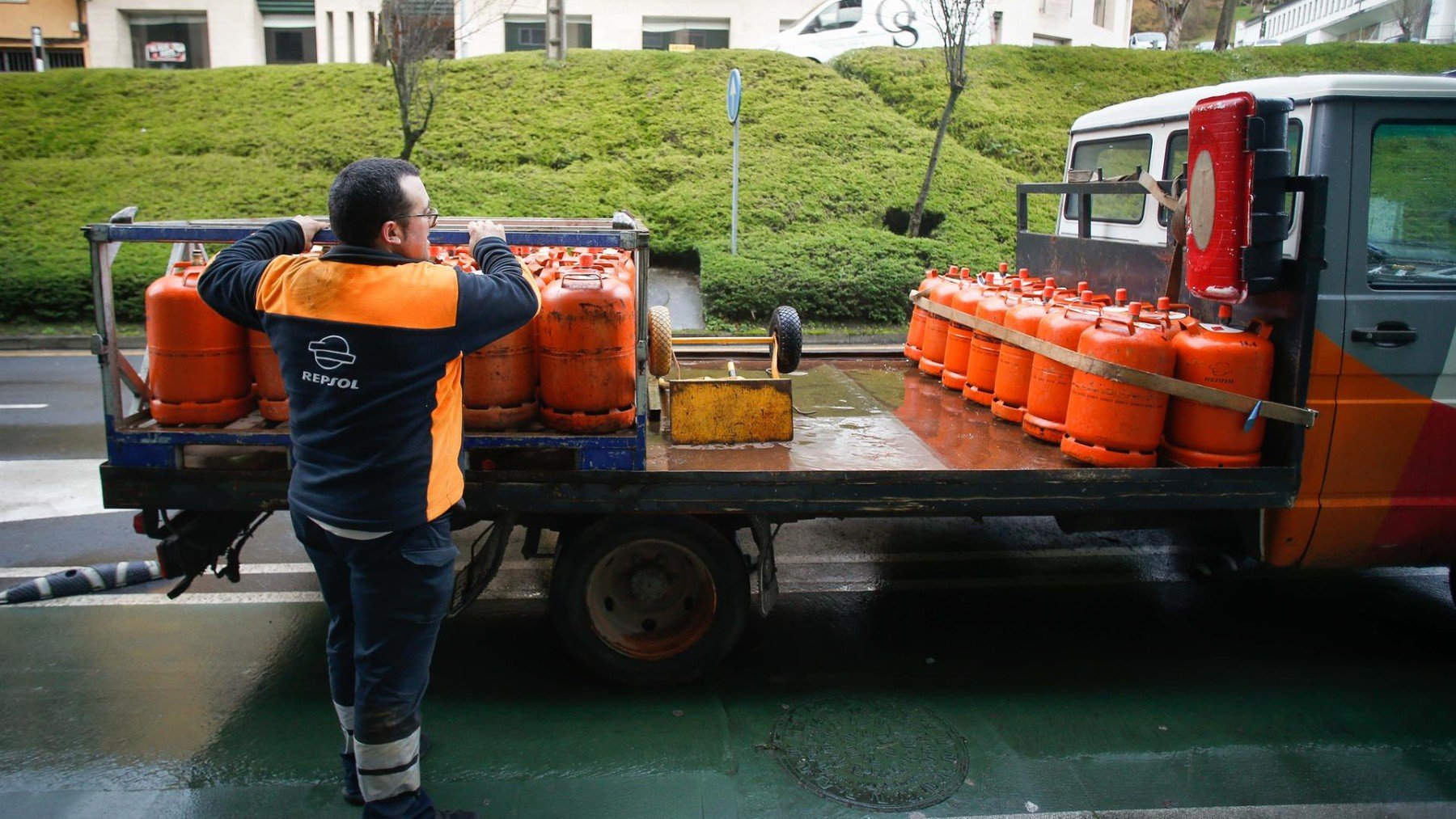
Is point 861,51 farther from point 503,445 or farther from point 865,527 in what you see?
point 503,445

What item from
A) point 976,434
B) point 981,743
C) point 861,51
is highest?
point 861,51

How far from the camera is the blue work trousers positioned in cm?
286

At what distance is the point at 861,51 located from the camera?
21422 millimetres

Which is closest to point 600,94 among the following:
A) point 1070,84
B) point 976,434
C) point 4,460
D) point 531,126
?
point 531,126

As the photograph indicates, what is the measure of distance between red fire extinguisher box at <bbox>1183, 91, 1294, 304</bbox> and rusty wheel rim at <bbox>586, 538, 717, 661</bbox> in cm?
237

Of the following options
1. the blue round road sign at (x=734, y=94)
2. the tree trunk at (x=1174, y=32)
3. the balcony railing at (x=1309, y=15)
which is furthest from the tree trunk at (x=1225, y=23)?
the balcony railing at (x=1309, y=15)

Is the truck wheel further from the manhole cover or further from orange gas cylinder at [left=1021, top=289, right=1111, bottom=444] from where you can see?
orange gas cylinder at [left=1021, top=289, right=1111, bottom=444]

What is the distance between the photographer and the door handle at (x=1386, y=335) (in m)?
4.00

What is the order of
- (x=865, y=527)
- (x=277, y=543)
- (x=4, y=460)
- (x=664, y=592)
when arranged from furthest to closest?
→ (x=4, y=460) < (x=865, y=527) < (x=277, y=543) < (x=664, y=592)

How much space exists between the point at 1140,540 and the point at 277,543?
17.1 feet

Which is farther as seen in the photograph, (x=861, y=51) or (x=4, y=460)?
(x=861, y=51)

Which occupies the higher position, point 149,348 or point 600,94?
point 600,94

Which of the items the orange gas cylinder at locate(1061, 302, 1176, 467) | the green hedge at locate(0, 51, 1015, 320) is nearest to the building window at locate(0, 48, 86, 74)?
the green hedge at locate(0, 51, 1015, 320)

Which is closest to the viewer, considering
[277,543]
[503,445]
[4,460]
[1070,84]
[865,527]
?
[503,445]
